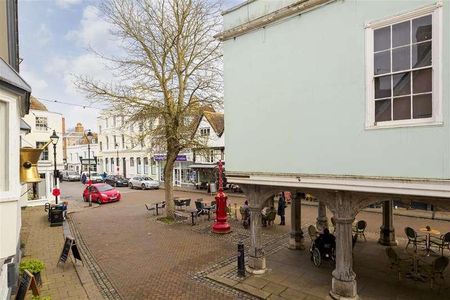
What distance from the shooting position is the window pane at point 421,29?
5020 mm

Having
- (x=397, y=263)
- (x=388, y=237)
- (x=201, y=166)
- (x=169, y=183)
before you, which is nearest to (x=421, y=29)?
(x=397, y=263)

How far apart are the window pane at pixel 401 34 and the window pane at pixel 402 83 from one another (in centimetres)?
60

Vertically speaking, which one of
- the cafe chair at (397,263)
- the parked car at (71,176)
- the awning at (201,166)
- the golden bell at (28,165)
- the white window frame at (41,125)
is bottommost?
the parked car at (71,176)

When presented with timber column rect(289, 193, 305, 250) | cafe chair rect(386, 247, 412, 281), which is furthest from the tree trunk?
cafe chair rect(386, 247, 412, 281)

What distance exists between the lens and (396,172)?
5.49m

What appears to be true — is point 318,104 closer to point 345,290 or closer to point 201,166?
point 345,290

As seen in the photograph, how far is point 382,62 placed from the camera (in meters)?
5.61

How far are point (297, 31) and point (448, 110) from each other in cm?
366

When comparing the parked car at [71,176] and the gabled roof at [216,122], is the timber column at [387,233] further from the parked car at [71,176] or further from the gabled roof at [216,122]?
the parked car at [71,176]

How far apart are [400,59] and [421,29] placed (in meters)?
0.57

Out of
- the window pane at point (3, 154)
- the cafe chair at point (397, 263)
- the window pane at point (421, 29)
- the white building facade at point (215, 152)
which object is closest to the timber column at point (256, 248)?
the cafe chair at point (397, 263)

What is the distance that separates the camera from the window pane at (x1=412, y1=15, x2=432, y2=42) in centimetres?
502

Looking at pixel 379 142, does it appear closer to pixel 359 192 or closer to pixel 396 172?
pixel 396 172

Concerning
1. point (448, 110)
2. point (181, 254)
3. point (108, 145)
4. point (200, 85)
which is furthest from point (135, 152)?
point (448, 110)
